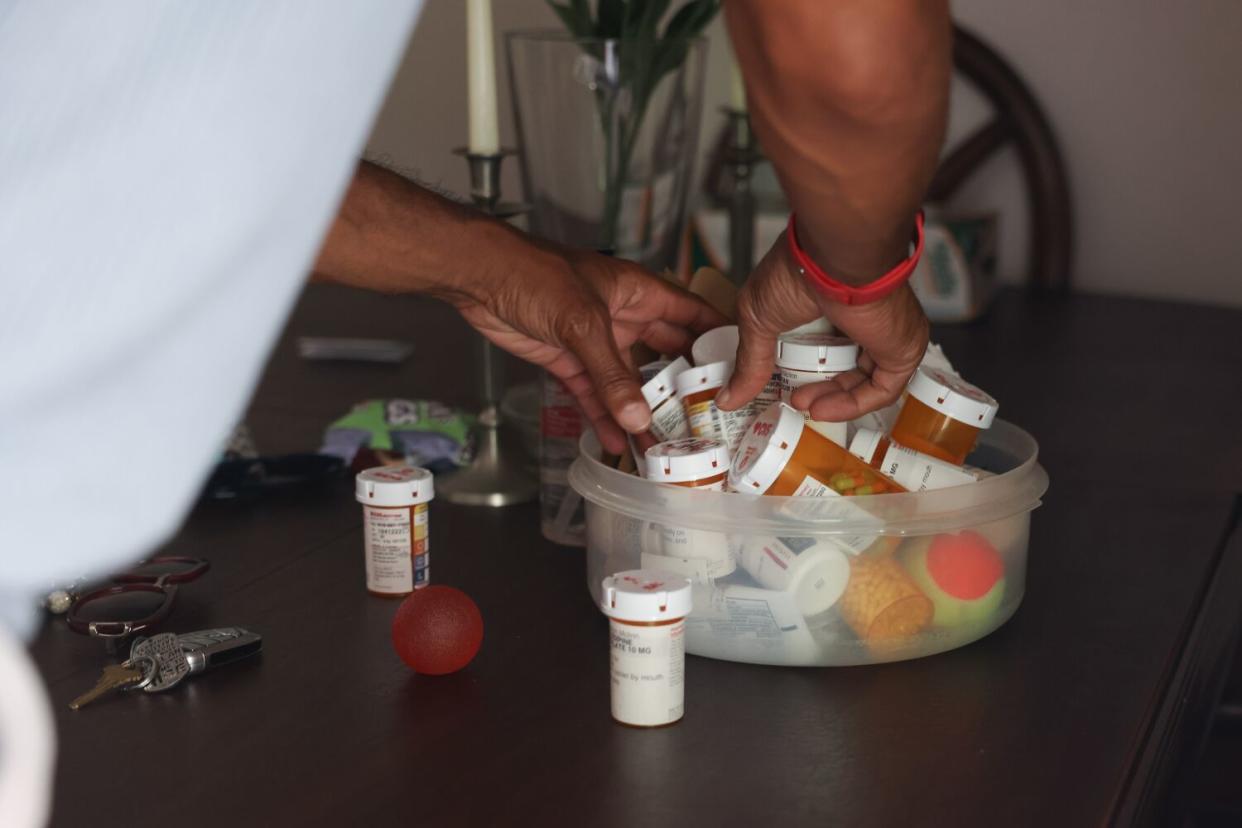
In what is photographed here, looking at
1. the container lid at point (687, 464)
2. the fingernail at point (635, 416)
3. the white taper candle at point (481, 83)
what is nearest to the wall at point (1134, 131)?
the white taper candle at point (481, 83)

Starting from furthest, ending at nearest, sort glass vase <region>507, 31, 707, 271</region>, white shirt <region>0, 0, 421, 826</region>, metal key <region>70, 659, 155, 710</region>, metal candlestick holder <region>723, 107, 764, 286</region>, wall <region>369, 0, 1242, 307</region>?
wall <region>369, 0, 1242, 307</region> < metal candlestick holder <region>723, 107, 764, 286</region> < glass vase <region>507, 31, 707, 271</region> < metal key <region>70, 659, 155, 710</region> < white shirt <region>0, 0, 421, 826</region>

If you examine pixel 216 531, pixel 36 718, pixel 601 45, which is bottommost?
pixel 216 531

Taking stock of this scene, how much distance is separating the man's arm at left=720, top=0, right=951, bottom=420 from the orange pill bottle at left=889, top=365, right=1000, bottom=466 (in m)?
0.02

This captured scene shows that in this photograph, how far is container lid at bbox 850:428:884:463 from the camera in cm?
101

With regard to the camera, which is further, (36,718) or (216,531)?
(216,531)

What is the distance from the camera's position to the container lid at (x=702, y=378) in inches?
40.9

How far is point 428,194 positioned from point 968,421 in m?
0.45

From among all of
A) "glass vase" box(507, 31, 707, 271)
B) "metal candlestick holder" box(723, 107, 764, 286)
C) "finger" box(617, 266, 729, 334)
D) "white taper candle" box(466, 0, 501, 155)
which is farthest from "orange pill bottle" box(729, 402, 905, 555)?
"metal candlestick holder" box(723, 107, 764, 286)

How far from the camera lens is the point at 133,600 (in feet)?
3.29

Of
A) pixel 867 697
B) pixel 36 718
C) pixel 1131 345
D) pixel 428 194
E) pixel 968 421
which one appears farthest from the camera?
pixel 1131 345

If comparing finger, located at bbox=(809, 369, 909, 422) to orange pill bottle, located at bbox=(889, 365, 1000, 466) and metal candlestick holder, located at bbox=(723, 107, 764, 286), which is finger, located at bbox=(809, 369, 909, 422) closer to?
orange pill bottle, located at bbox=(889, 365, 1000, 466)

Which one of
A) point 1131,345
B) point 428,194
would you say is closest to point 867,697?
point 428,194

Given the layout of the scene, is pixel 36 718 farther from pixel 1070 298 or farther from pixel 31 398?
pixel 1070 298

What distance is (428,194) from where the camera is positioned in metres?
1.13
